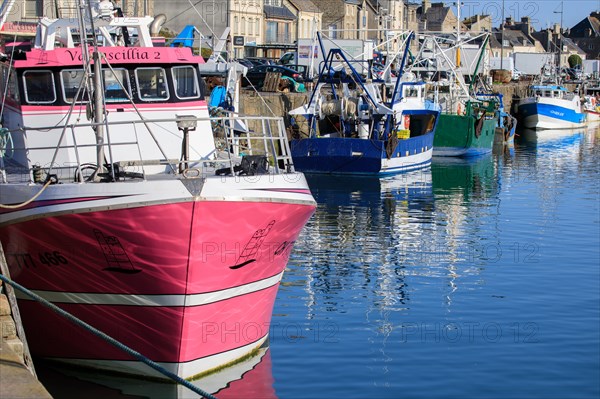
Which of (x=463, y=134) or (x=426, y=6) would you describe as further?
(x=426, y=6)

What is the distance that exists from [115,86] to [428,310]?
5.72 metres

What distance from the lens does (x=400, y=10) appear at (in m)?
98.6

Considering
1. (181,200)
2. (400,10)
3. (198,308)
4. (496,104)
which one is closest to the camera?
(181,200)

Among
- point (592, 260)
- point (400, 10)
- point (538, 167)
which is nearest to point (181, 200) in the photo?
point (592, 260)

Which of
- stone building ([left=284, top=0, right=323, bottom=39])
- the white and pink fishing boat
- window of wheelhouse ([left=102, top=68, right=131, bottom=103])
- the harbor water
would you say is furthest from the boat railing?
stone building ([left=284, top=0, right=323, bottom=39])

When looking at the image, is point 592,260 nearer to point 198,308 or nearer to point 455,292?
point 455,292

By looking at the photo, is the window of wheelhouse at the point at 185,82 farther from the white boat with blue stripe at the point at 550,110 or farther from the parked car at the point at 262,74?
the white boat with blue stripe at the point at 550,110

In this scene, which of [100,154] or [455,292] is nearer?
[100,154]

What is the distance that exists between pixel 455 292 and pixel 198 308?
6.10 meters

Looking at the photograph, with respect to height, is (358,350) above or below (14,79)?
below

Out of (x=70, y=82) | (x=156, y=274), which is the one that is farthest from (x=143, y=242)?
(x=70, y=82)

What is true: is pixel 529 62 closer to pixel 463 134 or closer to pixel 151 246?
pixel 463 134

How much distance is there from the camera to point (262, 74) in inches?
1821

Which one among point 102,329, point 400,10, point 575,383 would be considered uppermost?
point 400,10
